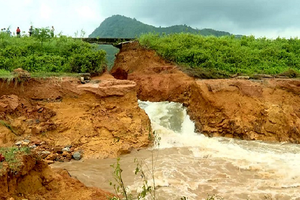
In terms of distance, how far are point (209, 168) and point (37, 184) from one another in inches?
179

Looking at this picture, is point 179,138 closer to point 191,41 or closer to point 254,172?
point 254,172

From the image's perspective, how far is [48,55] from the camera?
13273 millimetres

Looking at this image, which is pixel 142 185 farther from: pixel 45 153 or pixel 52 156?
pixel 45 153

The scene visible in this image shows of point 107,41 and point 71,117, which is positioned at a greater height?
point 107,41

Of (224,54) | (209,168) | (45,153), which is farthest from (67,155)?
(224,54)

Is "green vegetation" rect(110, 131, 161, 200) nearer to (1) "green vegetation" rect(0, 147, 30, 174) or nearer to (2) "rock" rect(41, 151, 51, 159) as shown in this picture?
(1) "green vegetation" rect(0, 147, 30, 174)

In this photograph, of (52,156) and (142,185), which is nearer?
(142,185)

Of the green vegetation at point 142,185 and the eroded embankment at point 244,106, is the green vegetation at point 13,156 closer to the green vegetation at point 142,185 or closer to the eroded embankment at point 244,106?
the green vegetation at point 142,185

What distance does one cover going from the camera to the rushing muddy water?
6.26 meters

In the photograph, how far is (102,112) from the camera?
389 inches

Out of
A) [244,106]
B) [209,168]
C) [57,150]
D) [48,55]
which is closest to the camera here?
[209,168]

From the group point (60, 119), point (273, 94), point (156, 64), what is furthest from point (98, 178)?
point (156, 64)

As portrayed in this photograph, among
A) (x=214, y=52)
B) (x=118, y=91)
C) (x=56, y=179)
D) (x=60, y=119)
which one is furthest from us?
(x=214, y=52)

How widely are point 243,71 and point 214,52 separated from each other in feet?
6.87
